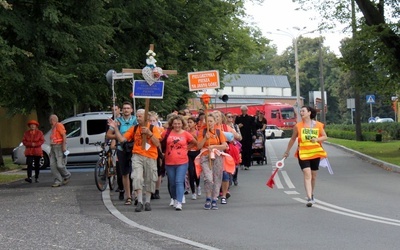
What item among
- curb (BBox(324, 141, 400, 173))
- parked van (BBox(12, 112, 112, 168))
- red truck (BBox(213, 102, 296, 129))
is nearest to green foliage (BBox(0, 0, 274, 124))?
parked van (BBox(12, 112, 112, 168))

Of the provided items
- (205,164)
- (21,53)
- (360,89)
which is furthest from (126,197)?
(360,89)

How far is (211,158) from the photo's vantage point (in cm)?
1409

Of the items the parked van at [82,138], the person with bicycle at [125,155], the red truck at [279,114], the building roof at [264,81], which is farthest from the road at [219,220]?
the building roof at [264,81]

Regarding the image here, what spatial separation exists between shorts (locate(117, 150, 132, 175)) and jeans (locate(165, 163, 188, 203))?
1154 millimetres

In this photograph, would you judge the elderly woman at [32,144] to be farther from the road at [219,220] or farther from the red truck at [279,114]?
the red truck at [279,114]

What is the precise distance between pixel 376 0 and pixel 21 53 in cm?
1548

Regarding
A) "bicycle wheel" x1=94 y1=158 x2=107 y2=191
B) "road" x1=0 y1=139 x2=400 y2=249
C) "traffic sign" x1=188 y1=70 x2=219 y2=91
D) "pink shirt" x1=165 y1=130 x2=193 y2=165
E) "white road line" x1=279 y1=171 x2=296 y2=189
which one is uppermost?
"traffic sign" x1=188 y1=70 x2=219 y2=91

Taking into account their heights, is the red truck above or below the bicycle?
above

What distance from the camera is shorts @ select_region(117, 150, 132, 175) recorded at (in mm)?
14680

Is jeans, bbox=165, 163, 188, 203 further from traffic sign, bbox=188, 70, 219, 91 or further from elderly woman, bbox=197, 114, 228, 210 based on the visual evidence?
traffic sign, bbox=188, 70, 219, 91

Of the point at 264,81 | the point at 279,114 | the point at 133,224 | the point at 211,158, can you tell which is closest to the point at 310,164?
the point at 211,158

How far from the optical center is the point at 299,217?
40.2 ft

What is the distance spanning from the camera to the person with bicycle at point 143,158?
13508mm

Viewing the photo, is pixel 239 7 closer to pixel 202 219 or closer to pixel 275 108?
pixel 275 108
